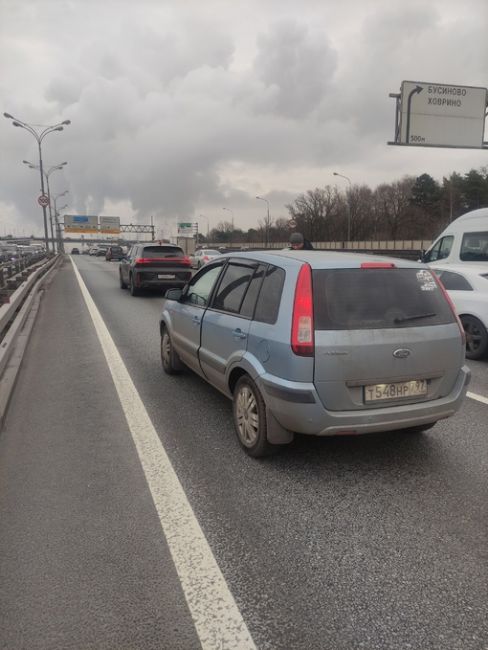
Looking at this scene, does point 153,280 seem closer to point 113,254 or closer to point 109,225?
point 113,254

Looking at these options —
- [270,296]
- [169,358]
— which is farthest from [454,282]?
[270,296]

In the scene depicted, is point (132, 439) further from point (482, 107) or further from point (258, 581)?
point (482, 107)

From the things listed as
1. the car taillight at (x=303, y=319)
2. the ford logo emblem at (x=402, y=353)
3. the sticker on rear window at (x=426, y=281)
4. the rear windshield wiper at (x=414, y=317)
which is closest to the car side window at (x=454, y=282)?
the sticker on rear window at (x=426, y=281)

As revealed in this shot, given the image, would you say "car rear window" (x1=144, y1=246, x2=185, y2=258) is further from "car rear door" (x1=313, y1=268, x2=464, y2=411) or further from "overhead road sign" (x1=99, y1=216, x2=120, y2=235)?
"overhead road sign" (x1=99, y1=216, x2=120, y2=235)

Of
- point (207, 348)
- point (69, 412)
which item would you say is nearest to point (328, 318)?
point (207, 348)

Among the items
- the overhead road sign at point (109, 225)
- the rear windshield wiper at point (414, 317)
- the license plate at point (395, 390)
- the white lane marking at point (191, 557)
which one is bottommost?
the white lane marking at point (191, 557)

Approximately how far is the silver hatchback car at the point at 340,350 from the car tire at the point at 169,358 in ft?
6.65

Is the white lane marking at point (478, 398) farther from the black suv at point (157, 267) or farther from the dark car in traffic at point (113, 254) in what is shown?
the dark car in traffic at point (113, 254)

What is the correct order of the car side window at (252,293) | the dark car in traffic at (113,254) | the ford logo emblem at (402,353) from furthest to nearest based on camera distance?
the dark car in traffic at (113,254) → the car side window at (252,293) → the ford logo emblem at (402,353)

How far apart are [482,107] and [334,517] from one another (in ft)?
65.5

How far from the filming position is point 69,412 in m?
4.91

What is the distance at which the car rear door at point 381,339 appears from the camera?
332 cm

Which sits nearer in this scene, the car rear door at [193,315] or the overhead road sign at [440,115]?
the car rear door at [193,315]

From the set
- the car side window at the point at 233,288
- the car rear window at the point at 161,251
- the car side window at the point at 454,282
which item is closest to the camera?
the car side window at the point at 233,288
